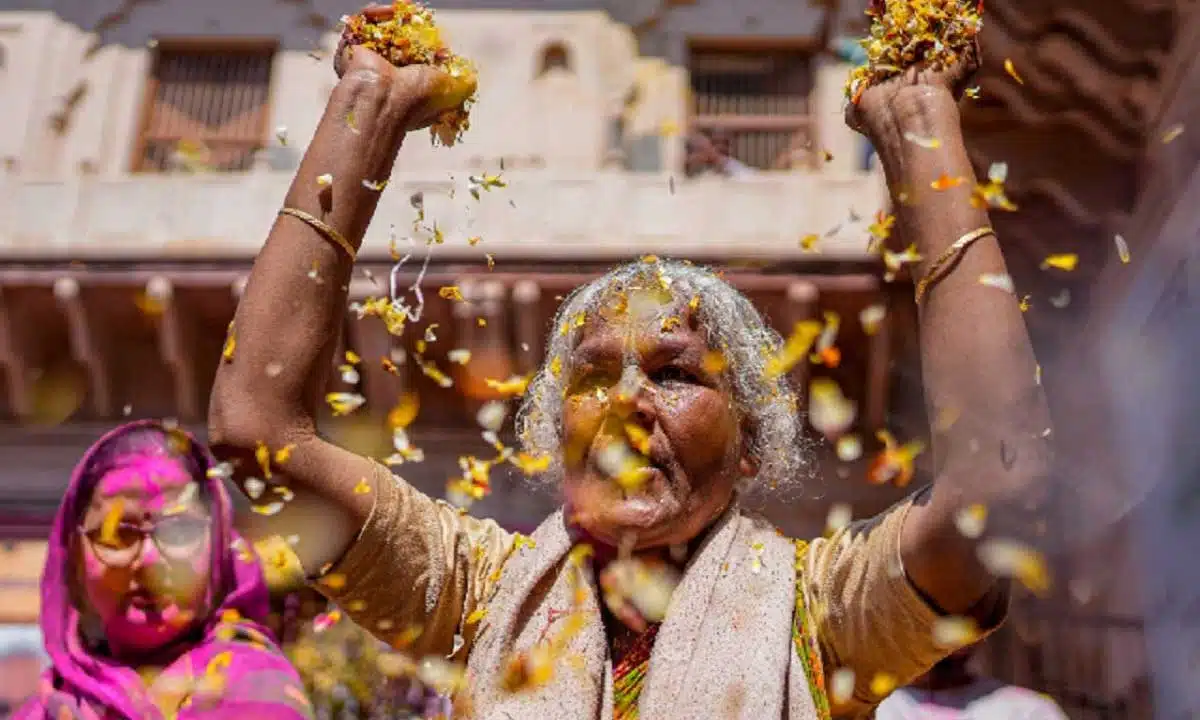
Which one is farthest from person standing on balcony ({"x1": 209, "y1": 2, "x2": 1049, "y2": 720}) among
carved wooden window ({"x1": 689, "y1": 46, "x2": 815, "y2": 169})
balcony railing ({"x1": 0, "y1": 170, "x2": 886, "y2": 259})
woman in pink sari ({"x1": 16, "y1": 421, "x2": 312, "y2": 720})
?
carved wooden window ({"x1": 689, "y1": 46, "x2": 815, "y2": 169})

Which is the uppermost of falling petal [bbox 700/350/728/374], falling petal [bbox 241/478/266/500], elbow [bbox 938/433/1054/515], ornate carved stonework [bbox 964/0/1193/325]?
elbow [bbox 938/433/1054/515]

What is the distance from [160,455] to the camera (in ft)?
12.5

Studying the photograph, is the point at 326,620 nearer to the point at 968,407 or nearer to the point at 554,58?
the point at 968,407

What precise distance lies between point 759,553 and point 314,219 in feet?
2.87

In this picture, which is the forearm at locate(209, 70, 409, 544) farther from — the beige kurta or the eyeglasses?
the eyeglasses

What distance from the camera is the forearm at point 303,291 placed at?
5.48 feet

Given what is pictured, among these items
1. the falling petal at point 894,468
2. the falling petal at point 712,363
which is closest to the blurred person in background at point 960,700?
the falling petal at point 894,468

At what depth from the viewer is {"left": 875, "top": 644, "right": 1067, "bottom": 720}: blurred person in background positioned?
153 inches

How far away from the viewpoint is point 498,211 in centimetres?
724

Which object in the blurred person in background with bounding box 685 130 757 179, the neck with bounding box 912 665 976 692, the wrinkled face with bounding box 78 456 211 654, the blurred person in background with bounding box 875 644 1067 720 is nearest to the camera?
the wrinkled face with bounding box 78 456 211 654

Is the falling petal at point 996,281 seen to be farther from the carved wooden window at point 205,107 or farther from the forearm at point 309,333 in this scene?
the carved wooden window at point 205,107

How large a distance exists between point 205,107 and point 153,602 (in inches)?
243

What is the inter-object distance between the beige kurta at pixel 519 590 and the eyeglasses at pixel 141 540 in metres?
1.97

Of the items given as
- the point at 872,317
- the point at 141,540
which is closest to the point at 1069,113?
the point at 872,317
